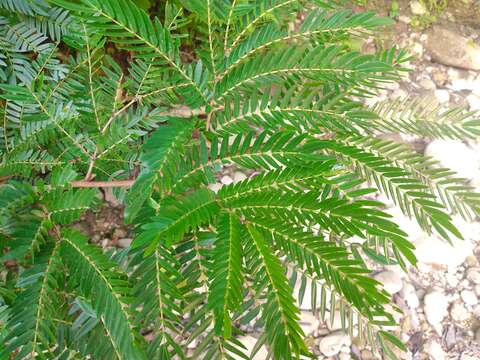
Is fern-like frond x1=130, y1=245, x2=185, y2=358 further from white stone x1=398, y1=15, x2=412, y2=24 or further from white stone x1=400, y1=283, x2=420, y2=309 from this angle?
white stone x1=398, y1=15, x2=412, y2=24

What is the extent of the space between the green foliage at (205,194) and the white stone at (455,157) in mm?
700

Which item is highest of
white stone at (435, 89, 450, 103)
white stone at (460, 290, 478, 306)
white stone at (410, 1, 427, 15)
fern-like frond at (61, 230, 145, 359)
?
white stone at (410, 1, 427, 15)

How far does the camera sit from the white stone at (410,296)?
1.55 metres

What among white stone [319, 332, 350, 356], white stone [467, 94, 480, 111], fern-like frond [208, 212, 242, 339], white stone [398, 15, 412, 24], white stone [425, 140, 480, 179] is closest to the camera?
fern-like frond [208, 212, 242, 339]

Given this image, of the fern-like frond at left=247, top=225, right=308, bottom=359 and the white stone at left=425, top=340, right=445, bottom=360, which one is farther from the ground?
the fern-like frond at left=247, top=225, right=308, bottom=359

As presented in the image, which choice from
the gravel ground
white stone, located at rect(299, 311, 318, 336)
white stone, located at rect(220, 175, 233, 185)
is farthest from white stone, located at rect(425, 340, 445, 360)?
white stone, located at rect(220, 175, 233, 185)

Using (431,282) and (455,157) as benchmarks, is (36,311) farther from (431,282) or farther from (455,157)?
(455,157)

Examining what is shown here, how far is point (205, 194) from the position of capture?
0.73 meters

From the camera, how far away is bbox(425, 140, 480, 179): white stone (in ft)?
5.66

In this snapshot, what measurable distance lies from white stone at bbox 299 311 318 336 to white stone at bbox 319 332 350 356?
0.05 meters

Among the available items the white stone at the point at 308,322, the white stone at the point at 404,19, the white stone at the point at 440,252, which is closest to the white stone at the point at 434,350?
the white stone at the point at 440,252

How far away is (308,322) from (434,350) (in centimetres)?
46

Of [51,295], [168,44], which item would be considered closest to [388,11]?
[168,44]

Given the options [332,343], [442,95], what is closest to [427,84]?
[442,95]
